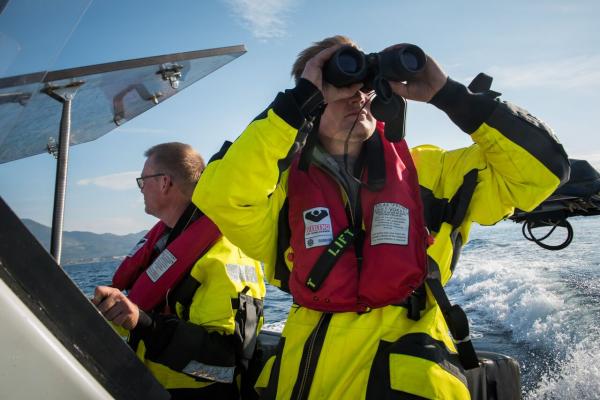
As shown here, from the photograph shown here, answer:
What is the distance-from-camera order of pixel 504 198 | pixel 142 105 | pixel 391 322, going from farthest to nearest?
1. pixel 142 105
2. pixel 504 198
3. pixel 391 322

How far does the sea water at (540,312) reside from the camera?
4.54 m

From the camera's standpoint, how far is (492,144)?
143cm

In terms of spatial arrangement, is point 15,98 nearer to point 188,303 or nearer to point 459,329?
point 459,329

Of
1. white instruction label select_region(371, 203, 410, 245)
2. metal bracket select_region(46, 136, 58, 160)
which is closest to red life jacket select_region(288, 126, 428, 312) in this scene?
white instruction label select_region(371, 203, 410, 245)

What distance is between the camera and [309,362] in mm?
1337

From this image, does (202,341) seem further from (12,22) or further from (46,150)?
(12,22)

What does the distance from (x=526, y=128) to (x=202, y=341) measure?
1491mm

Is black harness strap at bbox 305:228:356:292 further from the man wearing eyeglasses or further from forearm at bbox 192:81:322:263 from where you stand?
the man wearing eyeglasses

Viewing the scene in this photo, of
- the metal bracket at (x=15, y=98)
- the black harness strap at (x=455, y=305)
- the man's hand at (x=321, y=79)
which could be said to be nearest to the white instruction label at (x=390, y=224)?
the black harness strap at (x=455, y=305)

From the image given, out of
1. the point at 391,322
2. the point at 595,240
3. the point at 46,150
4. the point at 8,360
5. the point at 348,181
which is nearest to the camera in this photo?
the point at 8,360

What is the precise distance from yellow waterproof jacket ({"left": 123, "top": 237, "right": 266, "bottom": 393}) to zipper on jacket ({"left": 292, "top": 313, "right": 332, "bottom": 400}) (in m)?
0.76

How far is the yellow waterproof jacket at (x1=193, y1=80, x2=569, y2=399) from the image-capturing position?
4.10 ft

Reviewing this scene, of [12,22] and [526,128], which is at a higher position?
[12,22]

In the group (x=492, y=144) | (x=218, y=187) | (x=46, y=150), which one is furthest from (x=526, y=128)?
(x=46, y=150)
